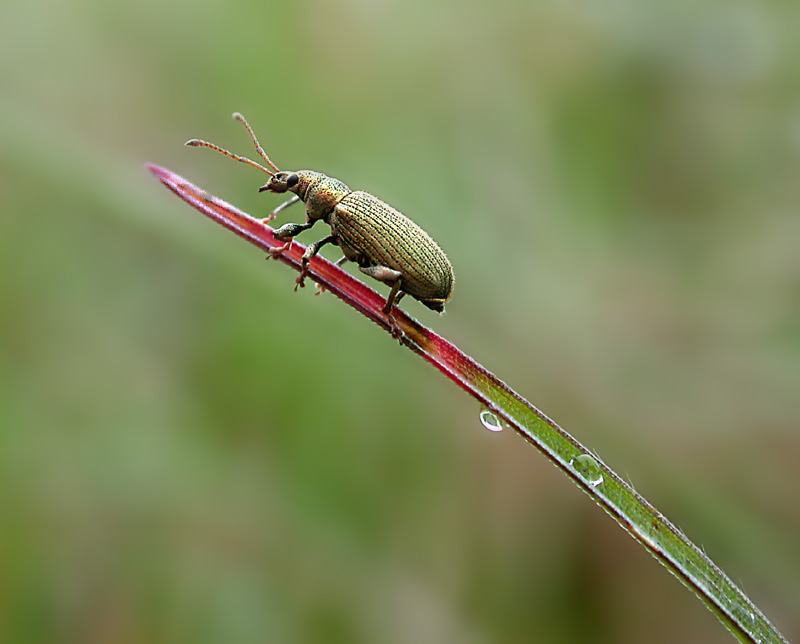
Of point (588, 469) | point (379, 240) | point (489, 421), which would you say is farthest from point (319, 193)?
point (588, 469)

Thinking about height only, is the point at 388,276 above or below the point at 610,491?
above

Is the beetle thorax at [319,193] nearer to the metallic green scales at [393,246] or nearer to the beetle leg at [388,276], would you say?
the metallic green scales at [393,246]

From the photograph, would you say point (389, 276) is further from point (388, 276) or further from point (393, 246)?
point (393, 246)

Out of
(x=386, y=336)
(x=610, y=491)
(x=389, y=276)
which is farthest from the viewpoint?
(x=386, y=336)

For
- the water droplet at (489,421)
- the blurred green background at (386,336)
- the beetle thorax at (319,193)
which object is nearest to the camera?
the water droplet at (489,421)

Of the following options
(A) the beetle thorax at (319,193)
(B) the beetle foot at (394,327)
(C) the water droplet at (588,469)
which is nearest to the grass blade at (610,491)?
(C) the water droplet at (588,469)

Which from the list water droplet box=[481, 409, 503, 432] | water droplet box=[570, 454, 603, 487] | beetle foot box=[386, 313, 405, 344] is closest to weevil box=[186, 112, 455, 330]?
beetle foot box=[386, 313, 405, 344]

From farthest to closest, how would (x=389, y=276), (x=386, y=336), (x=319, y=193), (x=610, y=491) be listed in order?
1. (x=386, y=336)
2. (x=319, y=193)
3. (x=389, y=276)
4. (x=610, y=491)

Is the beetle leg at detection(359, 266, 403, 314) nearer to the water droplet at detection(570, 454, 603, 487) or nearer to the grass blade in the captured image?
the grass blade
